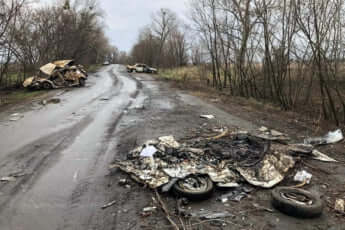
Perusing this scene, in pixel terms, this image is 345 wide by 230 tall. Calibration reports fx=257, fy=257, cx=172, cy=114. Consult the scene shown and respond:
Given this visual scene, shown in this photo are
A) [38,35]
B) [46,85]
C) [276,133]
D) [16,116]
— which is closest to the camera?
[276,133]

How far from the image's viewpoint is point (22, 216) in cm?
311

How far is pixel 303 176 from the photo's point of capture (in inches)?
161

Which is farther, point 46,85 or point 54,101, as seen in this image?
point 46,85

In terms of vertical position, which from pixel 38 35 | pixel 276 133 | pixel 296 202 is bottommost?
pixel 296 202

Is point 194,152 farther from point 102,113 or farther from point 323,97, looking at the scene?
point 323,97

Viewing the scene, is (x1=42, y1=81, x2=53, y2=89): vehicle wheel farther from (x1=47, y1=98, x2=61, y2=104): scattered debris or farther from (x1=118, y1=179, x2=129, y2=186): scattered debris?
(x1=118, y1=179, x2=129, y2=186): scattered debris

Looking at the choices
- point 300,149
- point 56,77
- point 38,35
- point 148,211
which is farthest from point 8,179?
point 38,35

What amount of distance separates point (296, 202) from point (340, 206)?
0.63m

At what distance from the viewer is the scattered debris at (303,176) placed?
401 cm

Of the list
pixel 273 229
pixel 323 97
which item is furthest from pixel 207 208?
pixel 323 97

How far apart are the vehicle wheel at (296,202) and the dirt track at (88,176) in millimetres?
96

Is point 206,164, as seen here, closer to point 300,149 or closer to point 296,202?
point 296,202

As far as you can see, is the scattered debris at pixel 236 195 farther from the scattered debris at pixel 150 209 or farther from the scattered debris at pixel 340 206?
the scattered debris at pixel 340 206

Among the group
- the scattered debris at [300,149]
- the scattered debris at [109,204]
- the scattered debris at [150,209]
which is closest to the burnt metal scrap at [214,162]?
the scattered debris at [300,149]
